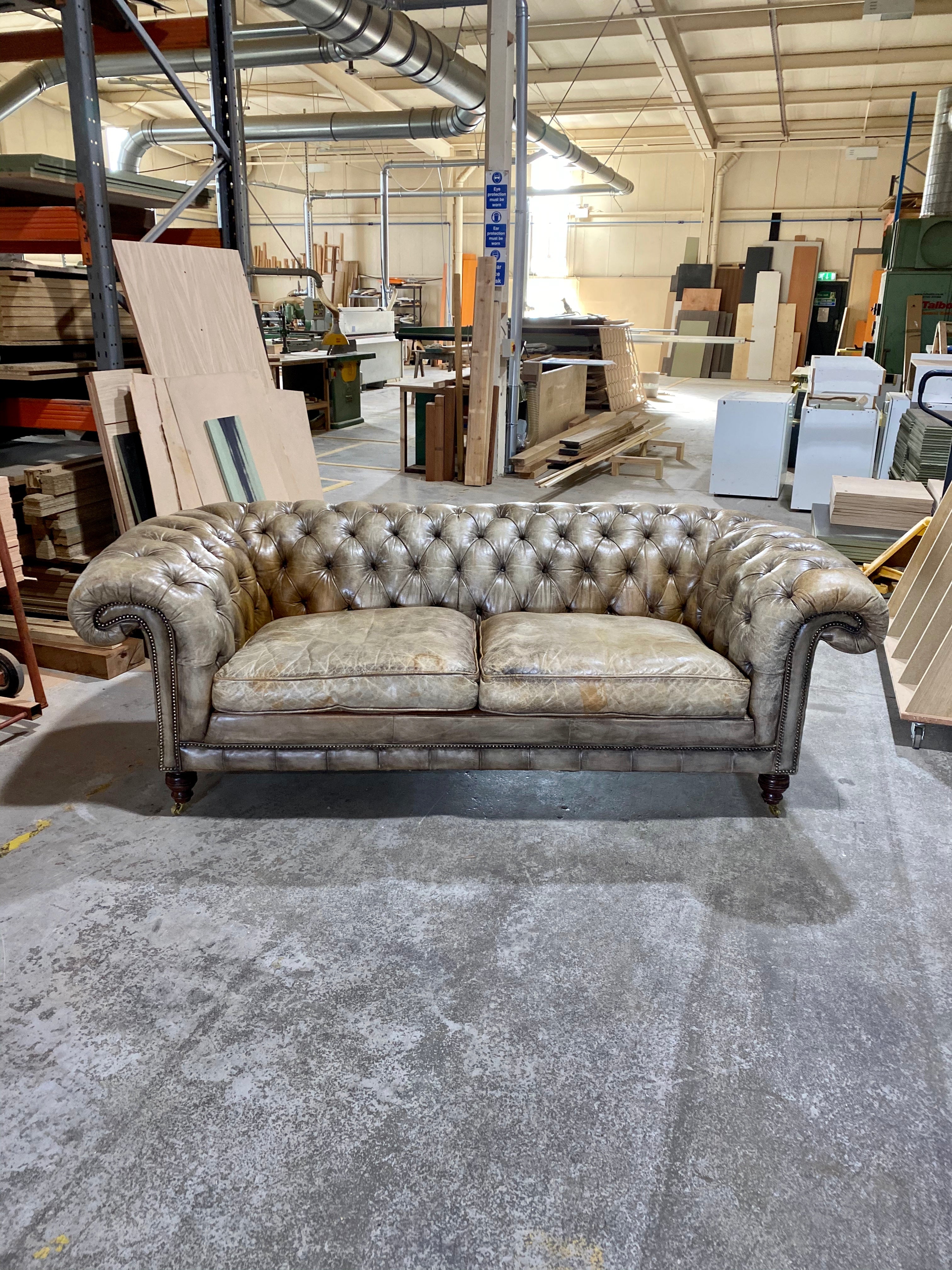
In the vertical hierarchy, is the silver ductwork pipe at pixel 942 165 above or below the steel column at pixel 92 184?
above

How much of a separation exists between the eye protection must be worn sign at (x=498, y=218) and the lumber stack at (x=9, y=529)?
5.01m

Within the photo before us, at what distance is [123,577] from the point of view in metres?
2.46

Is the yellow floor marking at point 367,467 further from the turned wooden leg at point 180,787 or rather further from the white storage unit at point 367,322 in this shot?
the turned wooden leg at point 180,787

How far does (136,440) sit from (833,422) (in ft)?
15.6

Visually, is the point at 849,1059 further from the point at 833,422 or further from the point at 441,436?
the point at 441,436

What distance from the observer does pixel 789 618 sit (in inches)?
99.4

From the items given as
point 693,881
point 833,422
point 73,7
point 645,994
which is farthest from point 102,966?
point 833,422

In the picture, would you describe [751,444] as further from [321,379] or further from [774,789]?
[321,379]

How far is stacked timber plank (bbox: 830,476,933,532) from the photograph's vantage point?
496cm

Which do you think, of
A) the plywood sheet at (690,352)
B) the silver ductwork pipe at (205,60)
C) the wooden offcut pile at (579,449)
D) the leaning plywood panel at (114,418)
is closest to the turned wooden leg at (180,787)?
the leaning plywood panel at (114,418)

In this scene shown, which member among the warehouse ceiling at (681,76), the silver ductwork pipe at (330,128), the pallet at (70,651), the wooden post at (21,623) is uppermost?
the warehouse ceiling at (681,76)

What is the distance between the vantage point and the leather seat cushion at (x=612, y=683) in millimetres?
2541

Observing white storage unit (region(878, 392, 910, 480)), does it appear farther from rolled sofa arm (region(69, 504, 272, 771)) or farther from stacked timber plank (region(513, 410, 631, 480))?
rolled sofa arm (region(69, 504, 272, 771))

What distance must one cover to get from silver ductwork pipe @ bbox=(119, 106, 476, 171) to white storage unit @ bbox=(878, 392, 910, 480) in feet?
21.3
